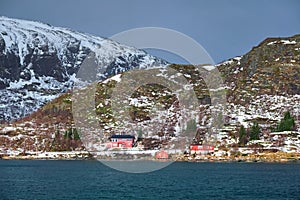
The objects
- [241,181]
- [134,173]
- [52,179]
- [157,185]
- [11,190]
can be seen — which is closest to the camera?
[11,190]

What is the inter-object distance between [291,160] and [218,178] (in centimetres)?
6617

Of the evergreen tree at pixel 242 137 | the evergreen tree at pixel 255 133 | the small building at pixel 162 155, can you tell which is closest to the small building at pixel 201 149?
the evergreen tree at pixel 242 137

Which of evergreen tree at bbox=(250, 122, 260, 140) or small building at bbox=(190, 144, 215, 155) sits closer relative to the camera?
small building at bbox=(190, 144, 215, 155)

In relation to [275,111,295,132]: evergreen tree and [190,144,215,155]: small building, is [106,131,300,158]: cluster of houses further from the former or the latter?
[275,111,295,132]: evergreen tree

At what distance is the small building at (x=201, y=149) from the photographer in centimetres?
18588

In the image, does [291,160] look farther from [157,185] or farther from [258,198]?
[258,198]

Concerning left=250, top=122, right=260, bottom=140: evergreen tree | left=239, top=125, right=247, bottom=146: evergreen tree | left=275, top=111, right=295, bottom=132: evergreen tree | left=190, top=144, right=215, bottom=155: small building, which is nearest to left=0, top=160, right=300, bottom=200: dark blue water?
left=190, top=144, right=215, bottom=155: small building

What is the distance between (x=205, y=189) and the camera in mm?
90125

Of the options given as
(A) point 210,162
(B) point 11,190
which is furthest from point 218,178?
(A) point 210,162

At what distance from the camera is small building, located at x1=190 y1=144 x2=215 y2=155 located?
186m

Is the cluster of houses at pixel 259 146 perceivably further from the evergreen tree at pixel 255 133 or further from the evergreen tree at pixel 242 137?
the evergreen tree at pixel 242 137

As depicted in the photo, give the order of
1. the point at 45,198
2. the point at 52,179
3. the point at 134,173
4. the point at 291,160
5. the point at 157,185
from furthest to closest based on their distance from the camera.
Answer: the point at 291,160
the point at 134,173
the point at 52,179
the point at 157,185
the point at 45,198

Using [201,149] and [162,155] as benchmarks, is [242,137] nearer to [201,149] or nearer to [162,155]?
[201,149]

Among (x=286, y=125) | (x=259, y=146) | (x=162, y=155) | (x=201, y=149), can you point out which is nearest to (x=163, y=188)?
(x=162, y=155)
